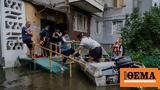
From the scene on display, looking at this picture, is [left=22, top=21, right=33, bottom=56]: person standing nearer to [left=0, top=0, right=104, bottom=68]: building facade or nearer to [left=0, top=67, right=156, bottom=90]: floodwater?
[left=0, top=0, right=104, bottom=68]: building facade

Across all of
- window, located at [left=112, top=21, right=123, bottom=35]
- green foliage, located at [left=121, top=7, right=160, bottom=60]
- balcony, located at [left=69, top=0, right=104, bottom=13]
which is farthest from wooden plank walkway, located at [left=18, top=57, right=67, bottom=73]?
window, located at [left=112, top=21, right=123, bottom=35]

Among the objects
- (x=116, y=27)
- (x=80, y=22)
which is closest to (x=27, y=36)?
(x=80, y=22)

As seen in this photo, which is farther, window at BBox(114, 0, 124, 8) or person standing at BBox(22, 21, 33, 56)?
window at BBox(114, 0, 124, 8)

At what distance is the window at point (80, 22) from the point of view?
22.3 meters

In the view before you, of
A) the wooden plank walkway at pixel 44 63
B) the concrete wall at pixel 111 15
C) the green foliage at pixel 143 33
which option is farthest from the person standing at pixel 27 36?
the concrete wall at pixel 111 15

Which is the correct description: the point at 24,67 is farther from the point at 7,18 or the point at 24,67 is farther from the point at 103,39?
the point at 103,39

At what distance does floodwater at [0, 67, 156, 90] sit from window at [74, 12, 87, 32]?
9360 millimetres

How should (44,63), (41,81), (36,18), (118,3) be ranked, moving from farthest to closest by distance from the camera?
(118,3) → (36,18) → (44,63) → (41,81)

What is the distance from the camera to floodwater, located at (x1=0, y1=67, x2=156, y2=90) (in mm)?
10000

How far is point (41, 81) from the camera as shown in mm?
10969

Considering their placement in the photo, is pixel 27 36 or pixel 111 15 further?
pixel 111 15

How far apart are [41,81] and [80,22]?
13.0 meters

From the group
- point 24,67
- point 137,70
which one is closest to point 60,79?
point 24,67

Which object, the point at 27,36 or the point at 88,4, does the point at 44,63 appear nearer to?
the point at 27,36
